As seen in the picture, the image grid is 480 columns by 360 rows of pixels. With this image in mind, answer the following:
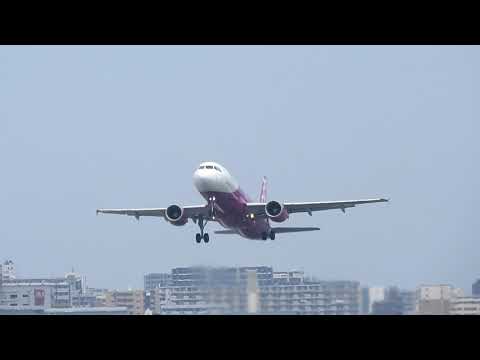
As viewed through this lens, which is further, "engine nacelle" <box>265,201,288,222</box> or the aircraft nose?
"engine nacelle" <box>265,201,288,222</box>

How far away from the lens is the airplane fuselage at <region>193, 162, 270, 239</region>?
34.4m

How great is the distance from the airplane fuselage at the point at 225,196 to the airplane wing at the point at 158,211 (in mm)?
700

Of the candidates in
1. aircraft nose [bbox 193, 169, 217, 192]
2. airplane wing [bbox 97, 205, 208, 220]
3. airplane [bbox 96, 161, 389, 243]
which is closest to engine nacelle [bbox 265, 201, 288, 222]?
airplane [bbox 96, 161, 389, 243]

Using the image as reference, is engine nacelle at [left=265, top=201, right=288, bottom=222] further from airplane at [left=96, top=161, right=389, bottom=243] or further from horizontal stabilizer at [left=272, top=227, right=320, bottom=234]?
horizontal stabilizer at [left=272, top=227, right=320, bottom=234]

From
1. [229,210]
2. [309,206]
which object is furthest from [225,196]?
[309,206]

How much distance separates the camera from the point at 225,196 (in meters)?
35.1

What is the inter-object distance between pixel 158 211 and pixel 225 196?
4.20m

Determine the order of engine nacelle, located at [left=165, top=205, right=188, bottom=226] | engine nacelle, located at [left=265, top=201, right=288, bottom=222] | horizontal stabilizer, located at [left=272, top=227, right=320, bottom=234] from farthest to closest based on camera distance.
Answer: horizontal stabilizer, located at [left=272, top=227, right=320, bottom=234]
engine nacelle, located at [left=165, top=205, right=188, bottom=226]
engine nacelle, located at [left=265, top=201, right=288, bottom=222]

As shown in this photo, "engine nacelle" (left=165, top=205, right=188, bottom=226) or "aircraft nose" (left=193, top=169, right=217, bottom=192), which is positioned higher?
"aircraft nose" (left=193, top=169, right=217, bottom=192)

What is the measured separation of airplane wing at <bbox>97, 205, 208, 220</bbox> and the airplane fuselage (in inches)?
27.6

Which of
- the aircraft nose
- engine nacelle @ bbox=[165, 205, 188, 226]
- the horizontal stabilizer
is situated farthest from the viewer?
the horizontal stabilizer

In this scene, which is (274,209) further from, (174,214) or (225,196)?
(174,214)
